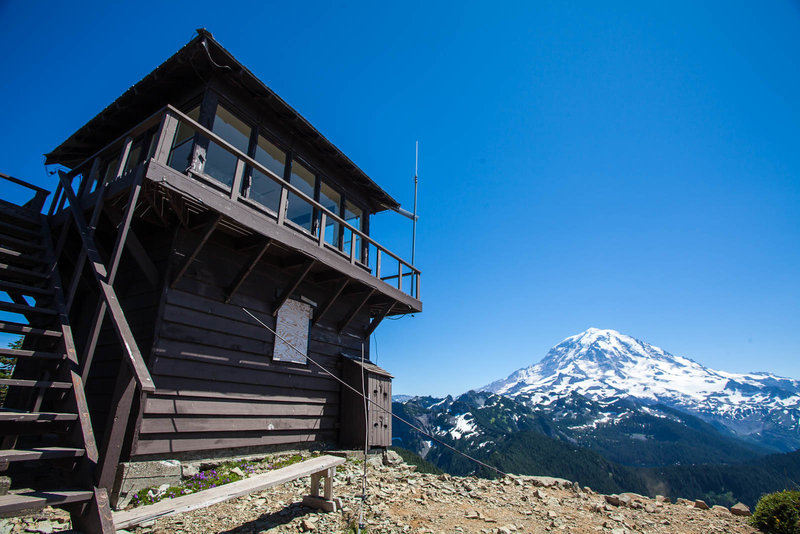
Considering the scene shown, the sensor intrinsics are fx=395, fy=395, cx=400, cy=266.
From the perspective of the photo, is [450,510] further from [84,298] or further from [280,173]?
[84,298]

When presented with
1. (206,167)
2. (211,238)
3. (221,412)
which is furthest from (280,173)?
(221,412)

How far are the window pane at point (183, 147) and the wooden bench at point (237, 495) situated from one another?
6458 millimetres

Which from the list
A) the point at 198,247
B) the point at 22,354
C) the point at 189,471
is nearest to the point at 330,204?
the point at 198,247

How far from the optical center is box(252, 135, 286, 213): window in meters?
9.79

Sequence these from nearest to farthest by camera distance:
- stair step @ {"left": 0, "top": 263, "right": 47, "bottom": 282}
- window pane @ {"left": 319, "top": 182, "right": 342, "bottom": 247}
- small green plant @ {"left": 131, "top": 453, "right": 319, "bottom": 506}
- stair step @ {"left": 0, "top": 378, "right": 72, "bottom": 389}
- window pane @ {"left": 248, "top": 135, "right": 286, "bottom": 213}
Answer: stair step @ {"left": 0, "top": 378, "right": 72, "bottom": 389}
stair step @ {"left": 0, "top": 263, "right": 47, "bottom": 282}
small green plant @ {"left": 131, "top": 453, "right": 319, "bottom": 506}
window pane @ {"left": 248, "top": 135, "right": 286, "bottom": 213}
window pane @ {"left": 319, "top": 182, "right": 342, "bottom": 247}

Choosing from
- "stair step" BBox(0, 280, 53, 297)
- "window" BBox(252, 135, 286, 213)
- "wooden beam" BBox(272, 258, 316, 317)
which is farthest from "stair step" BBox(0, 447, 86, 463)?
"window" BBox(252, 135, 286, 213)

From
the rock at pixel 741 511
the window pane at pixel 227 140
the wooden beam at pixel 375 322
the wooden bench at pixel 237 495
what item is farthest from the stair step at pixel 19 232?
the rock at pixel 741 511

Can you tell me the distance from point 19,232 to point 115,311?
12.8ft

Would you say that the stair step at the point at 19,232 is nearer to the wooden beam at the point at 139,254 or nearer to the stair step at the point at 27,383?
the wooden beam at the point at 139,254

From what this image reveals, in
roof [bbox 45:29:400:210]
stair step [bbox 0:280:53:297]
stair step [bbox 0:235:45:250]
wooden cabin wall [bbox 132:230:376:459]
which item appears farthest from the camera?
roof [bbox 45:29:400:210]

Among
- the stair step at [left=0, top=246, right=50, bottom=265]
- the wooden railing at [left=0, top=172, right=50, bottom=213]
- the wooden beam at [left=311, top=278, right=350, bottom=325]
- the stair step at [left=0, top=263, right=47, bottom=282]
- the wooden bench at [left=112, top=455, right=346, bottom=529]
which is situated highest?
the wooden railing at [left=0, top=172, right=50, bottom=213]

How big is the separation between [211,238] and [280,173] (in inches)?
117

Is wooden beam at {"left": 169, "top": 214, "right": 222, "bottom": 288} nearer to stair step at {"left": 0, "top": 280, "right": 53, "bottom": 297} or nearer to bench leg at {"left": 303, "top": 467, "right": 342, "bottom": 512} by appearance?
stair step at {"left": 0, "top": 280, "right": 53, "bottom": 297}

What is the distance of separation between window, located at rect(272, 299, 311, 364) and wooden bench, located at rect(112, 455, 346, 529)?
12.7 ft
